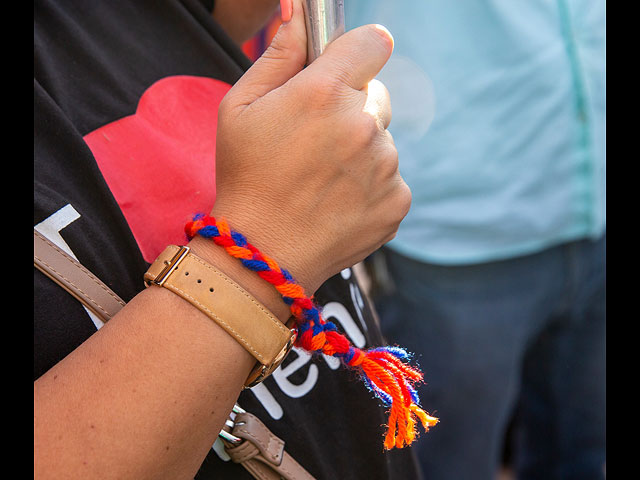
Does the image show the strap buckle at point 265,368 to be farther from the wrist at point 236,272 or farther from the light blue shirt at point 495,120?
the light blue shirt at point 495,120

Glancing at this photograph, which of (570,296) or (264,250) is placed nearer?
(264,250)

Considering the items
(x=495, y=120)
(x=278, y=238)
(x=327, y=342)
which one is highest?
(x=278, y=238)

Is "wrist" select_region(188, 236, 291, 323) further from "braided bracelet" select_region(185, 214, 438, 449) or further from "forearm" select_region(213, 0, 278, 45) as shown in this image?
"forearm" select_region(213, 0, 278, 45)

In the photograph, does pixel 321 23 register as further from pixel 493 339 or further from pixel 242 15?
pixel 493 339

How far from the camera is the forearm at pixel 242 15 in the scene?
932 mm

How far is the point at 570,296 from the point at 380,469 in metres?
1.03

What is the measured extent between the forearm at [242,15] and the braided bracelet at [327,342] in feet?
1.66

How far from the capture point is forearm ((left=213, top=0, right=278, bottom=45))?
93cm

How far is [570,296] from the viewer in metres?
1.59

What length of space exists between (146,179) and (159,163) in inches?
1.1

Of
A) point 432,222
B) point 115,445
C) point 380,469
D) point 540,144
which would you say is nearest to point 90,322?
point 115,445

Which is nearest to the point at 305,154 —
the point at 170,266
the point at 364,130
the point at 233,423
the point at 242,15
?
the point at 364,130

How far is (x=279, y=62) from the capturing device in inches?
24.5
